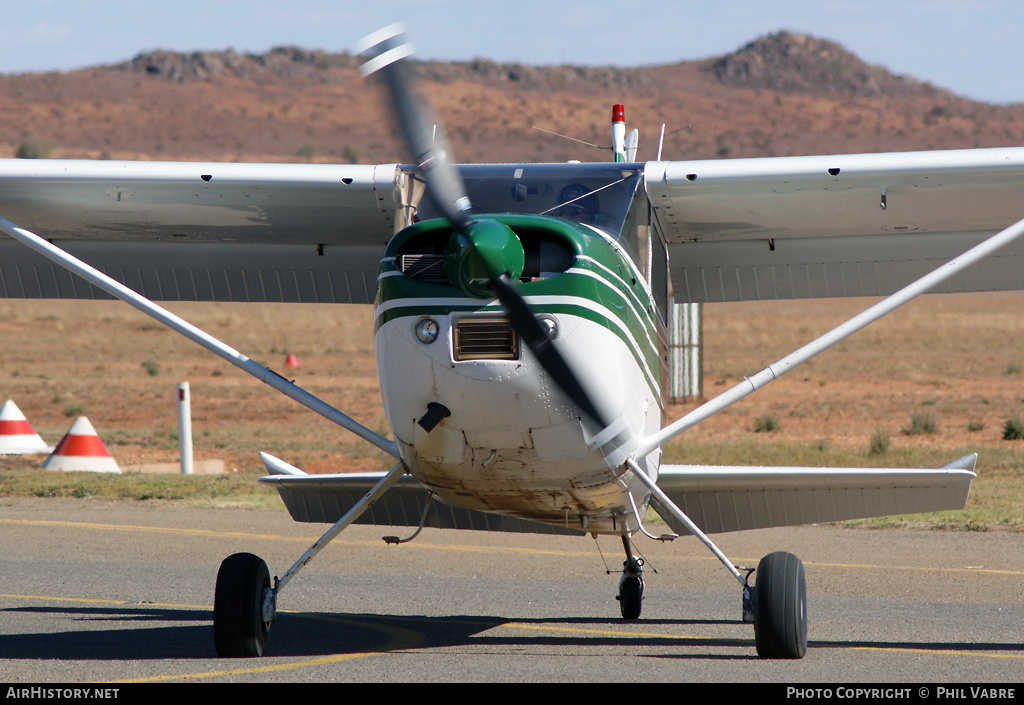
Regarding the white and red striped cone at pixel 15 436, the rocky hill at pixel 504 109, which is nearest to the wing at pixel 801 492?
the white and red striped cone at pixel 15 436

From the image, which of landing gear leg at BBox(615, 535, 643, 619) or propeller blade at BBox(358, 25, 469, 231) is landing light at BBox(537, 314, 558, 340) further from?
landing gear leg at BBox(615, 535, 643, 619)

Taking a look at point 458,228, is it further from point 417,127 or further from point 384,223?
point 384,223

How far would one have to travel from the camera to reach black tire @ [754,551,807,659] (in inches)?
243

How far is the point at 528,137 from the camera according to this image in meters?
111

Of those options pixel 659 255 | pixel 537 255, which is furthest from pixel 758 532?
pixel 537 255

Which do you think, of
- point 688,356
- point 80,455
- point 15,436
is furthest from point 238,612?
point 688,356

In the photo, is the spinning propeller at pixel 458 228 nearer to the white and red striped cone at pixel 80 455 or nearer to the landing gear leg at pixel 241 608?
the landing gear leg at pixel 241 608

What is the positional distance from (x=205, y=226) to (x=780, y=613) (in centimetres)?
453

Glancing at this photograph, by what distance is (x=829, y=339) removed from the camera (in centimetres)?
674

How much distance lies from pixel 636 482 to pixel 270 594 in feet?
6.67

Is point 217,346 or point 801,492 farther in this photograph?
point 801,492

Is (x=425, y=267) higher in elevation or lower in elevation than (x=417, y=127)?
lower

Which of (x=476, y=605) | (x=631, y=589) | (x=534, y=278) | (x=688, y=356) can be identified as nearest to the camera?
(x=534, y=278)

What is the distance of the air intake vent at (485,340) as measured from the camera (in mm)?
5301
